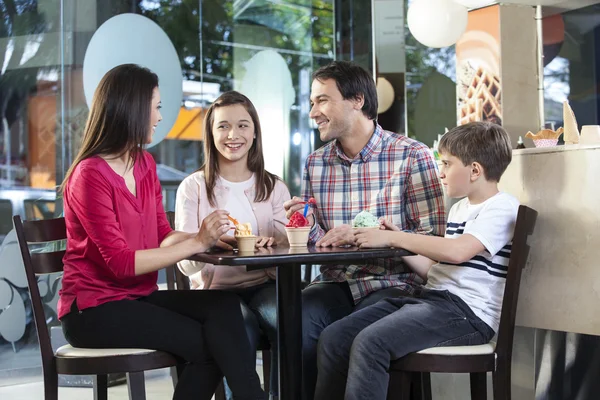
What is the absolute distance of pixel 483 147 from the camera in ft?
8.28

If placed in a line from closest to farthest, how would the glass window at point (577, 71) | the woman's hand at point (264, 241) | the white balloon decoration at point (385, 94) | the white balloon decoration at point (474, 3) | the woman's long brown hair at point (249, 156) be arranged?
1. the woman's hand at point (264, 241)
2. the woman's long brown hair at point (249, 156)
3. the white balloon decoration at point (474, 3)
4. the white balloon decoration at point (385, 94)
5. the glass window at point (577, 71)

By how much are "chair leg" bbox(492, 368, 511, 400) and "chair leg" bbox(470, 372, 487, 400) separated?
113 millimetres

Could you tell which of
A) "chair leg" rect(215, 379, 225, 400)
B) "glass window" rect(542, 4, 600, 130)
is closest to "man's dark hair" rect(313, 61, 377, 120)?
"chair leg" rect(215, 379, 225, 400)

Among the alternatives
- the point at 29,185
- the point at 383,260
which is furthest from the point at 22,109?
the point at 383,260

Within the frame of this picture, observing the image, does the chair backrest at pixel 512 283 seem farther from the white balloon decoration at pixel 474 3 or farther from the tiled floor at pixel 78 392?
the tiled floor at pixel 78 392

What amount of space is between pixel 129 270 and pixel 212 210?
760 mm

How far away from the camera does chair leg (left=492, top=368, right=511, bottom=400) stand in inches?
89.0

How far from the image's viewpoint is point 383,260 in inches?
108

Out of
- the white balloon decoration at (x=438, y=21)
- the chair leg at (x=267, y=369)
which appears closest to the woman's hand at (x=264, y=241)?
the chair leg at (x=267, y=369)

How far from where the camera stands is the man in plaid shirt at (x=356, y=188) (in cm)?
269

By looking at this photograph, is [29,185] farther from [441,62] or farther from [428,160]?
[441,62]

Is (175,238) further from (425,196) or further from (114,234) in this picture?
(425,196)

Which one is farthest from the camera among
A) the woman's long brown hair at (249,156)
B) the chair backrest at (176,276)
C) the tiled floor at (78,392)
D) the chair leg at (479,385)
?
the tiled floor at (78,392)

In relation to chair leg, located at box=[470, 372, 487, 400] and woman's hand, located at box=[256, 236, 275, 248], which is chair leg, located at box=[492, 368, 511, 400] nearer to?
chair leg, located at box=[470, 372, 487, 400]
